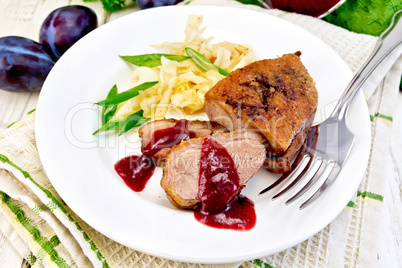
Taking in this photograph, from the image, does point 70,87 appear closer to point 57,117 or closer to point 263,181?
point 57,117

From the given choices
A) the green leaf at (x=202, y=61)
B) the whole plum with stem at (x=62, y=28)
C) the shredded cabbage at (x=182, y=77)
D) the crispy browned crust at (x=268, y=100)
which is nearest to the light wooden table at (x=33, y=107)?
the whole plum with stem at (x=62, y=28)

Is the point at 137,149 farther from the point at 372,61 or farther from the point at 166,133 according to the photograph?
the point at 372,61

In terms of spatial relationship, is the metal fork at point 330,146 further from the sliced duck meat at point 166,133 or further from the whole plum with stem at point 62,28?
the whole plum with stem at point 62,28

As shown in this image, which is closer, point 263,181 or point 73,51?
point 263,181

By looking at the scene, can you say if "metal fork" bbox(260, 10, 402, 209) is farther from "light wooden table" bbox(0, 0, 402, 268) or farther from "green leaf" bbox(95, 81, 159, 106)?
"green leaf" bbox(95, 81, 159, 106)

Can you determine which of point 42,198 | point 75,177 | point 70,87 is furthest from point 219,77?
point 42,198


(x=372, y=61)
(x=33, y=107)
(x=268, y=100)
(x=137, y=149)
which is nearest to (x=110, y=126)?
(x=137, y=149)

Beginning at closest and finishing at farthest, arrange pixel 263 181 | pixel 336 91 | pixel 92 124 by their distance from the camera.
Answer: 1. pixel 263 181
2. pixel 92 124
3. pixel 336 91
